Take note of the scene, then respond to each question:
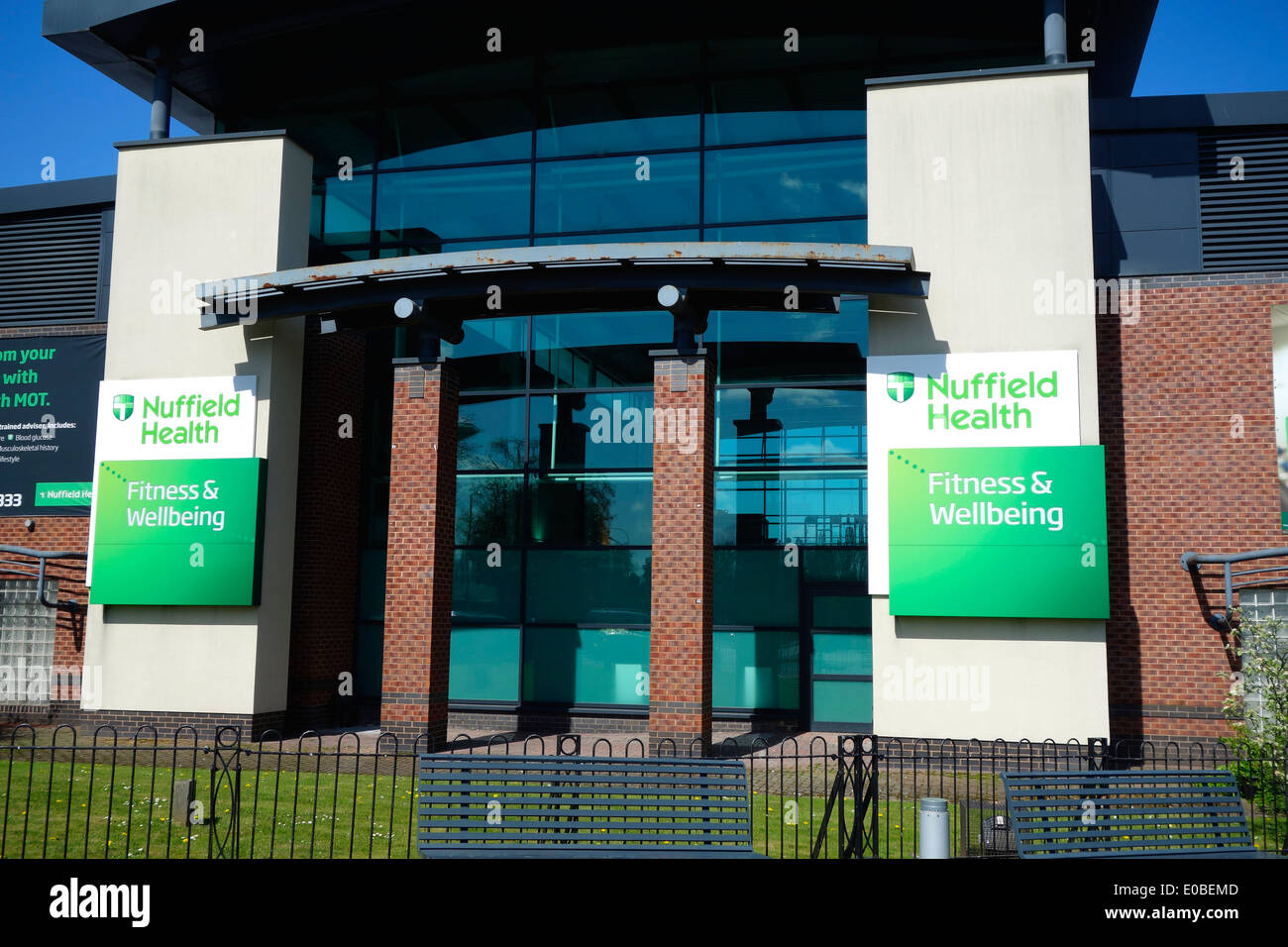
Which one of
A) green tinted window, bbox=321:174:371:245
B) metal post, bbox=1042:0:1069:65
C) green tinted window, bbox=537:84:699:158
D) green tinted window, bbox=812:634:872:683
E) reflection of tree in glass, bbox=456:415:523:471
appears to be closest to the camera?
metal post, bbox=1042:0:1069:65

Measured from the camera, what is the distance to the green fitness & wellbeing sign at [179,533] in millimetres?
14641

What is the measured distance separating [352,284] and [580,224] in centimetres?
442

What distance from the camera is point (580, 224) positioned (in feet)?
55.8

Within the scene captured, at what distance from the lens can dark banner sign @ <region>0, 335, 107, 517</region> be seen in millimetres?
16812

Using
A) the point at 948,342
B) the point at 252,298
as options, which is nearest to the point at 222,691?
the point at 252,298

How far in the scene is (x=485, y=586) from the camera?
16.6 m

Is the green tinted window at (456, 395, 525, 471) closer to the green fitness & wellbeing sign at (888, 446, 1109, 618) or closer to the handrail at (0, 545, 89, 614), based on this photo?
the handrail at (0, 545, 89, 614)

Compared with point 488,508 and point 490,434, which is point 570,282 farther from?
point 488,508

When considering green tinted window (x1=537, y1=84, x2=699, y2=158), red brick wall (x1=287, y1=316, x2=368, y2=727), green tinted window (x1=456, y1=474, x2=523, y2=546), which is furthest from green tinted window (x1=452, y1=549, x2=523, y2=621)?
green tinted window (x1=537, y1=84, x2=699, y2=158)

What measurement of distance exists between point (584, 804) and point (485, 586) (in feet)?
31.8

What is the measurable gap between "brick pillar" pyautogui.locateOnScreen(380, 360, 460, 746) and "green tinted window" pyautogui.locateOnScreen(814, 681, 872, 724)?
5.41 meters

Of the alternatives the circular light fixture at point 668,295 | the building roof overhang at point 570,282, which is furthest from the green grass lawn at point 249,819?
the building roof overhang at point 570,282

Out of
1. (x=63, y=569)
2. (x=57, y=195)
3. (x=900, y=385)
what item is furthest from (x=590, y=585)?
(x=57, y=195)

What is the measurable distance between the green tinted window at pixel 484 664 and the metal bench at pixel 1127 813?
1016 centimetres
